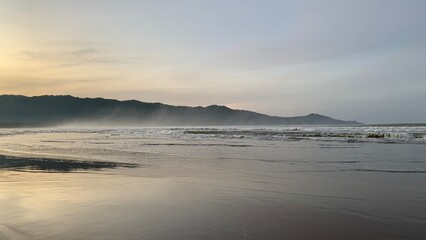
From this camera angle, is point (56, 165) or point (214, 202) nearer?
point (214, 202)

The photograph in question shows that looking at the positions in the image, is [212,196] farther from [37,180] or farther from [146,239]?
[37,180]

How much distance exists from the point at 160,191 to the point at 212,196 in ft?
4.58

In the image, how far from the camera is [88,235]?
17.3ft

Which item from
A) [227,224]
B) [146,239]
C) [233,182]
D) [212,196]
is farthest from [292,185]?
[146,239]

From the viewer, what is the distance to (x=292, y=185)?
954cm

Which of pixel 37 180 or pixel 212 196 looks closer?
pixel 212 196

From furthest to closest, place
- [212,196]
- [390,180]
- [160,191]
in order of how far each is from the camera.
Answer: [390,180], [160,191], [212,196]

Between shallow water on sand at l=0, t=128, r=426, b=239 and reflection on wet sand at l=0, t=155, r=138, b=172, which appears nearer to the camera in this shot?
shallow water on sand at l=0, t=128, r=426, b=239

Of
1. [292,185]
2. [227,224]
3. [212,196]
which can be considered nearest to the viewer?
[227,224]

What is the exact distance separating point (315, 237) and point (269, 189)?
374cm

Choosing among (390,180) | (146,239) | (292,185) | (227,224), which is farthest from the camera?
(390,180)

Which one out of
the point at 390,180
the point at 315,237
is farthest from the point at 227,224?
the point at 390,180

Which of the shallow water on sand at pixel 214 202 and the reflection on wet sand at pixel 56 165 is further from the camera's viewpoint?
the reflection on wet sand at pixel 56 165

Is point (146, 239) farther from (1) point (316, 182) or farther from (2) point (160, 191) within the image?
(1) point (316, 182)
